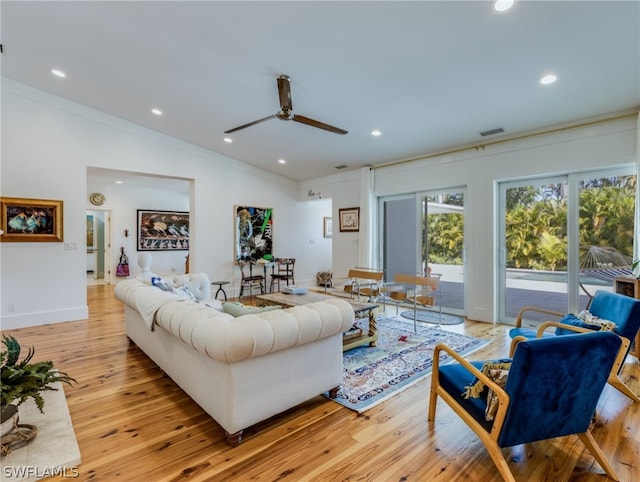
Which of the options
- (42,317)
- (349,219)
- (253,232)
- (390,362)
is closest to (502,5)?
(390,362)

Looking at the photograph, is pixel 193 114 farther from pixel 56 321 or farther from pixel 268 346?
pixel 268 346

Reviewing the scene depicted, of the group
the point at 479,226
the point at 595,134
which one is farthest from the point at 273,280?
the point at 595,134

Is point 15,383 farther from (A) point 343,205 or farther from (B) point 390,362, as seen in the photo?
(A) point 343,205

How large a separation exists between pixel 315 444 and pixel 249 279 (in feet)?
17.4

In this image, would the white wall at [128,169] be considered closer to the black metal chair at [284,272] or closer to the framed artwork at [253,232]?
the framed artwork at [253,232]

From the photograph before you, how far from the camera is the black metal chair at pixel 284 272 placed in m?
7.57

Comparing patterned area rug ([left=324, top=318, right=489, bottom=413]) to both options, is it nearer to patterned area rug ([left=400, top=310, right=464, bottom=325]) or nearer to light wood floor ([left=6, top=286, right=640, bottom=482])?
light wood floor ([left=6, top=286, right=640, bottom=482])

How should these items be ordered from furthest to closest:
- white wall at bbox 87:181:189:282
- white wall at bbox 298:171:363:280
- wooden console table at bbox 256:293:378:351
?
1. white wall at bbox 87:181:189:282
2. white wall at bbox 298:171:363:280
3. wooden console table at bbox 256:293:378:351

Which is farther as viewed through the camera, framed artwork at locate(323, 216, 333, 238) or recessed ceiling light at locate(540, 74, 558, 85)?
framed artwork at locate(323, 216, 333, 238)

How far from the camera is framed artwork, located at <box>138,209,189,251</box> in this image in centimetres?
914

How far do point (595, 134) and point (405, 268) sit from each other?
3.39 meters

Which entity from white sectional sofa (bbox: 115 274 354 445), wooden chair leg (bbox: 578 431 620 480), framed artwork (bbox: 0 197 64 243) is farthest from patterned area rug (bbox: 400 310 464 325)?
framed artwork (bbox: 0 197 64 243)

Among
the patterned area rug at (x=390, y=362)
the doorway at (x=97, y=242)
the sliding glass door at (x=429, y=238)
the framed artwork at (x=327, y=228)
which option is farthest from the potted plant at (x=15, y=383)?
the doorway at (x=97, y=242)

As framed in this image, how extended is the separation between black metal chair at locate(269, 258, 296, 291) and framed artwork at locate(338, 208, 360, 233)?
1508mm
